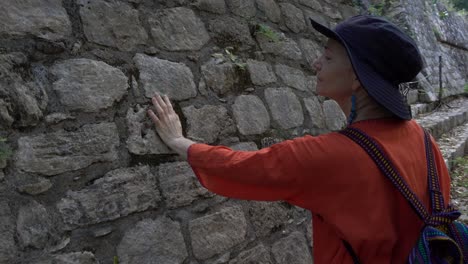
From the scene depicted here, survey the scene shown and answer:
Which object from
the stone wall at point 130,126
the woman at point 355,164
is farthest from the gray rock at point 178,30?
the woman at point 355,164

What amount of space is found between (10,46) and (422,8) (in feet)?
29.4

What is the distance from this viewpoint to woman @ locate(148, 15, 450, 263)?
1155mm

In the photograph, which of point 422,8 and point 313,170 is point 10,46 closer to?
point 313,170

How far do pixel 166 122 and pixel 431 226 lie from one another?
108cm

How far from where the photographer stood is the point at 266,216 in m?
2.22

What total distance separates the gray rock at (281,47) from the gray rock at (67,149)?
119 centimetres

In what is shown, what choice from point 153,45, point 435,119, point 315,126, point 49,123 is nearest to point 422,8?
point 435,119

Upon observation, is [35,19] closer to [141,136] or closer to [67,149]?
[67,149]

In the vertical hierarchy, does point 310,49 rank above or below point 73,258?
above

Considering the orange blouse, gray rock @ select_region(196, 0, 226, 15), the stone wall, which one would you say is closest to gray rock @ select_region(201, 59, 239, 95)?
the stone wall

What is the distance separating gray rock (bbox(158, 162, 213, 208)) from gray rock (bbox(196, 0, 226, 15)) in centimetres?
82

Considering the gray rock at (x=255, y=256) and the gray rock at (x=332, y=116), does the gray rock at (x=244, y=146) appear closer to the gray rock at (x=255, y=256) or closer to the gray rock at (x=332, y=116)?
the gray rock at (x=255, y=256)

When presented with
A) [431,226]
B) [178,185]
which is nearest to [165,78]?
[178,185]

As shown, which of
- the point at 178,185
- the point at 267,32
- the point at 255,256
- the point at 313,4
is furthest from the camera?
the point at 313,4
